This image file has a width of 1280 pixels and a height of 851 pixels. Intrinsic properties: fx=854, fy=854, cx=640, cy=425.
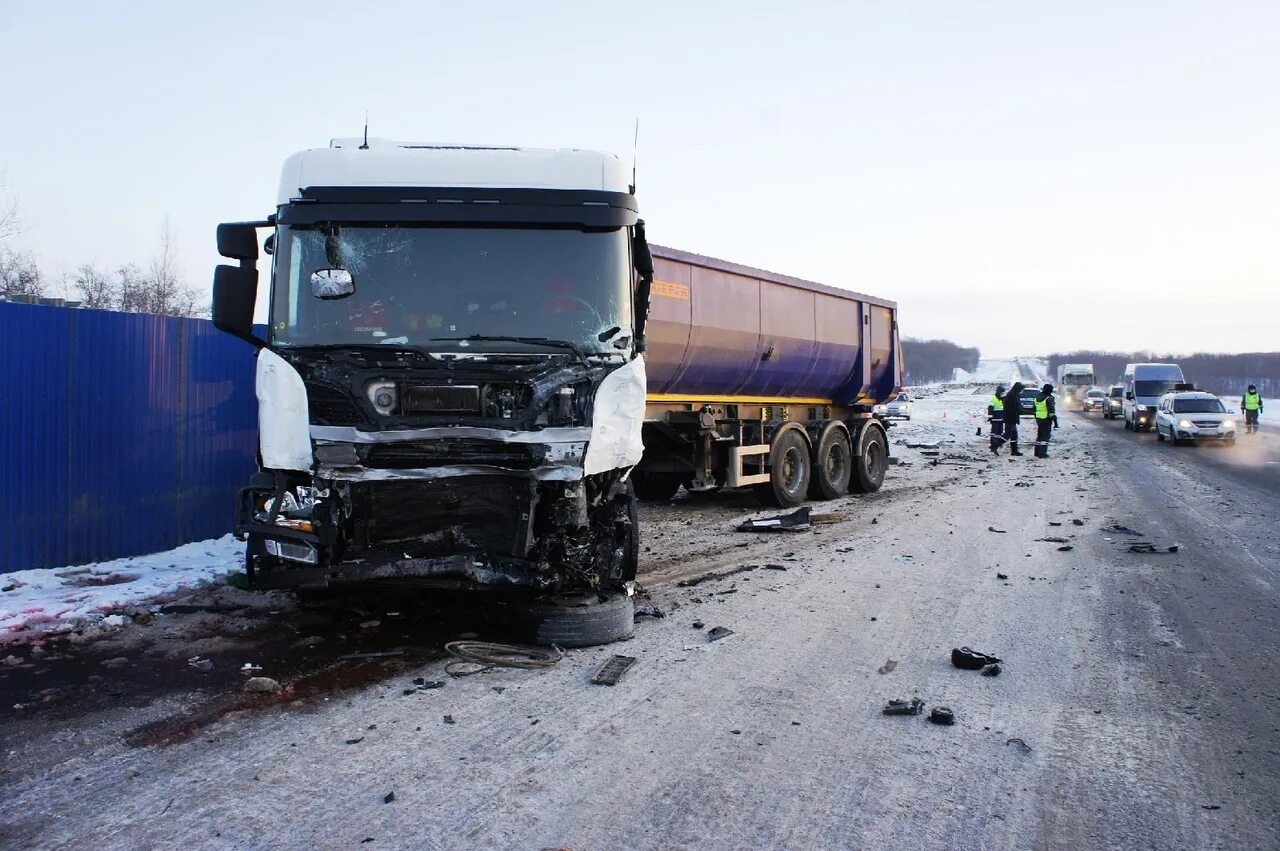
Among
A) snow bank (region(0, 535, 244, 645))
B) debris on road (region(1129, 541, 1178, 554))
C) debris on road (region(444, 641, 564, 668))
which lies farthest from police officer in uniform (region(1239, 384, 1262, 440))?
snow bank (region(0, 535, 244, 645))

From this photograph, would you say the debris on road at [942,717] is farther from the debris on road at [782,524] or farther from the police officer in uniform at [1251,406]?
the police officer in uniform at [1251,406]

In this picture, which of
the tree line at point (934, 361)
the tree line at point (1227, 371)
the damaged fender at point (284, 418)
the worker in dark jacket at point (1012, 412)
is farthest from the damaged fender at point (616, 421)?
the tree line at point (934, 361)

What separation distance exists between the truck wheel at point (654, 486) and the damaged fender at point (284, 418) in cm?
766

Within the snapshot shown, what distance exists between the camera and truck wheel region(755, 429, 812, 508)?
12.0 meters

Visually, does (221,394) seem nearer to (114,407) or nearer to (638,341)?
(114,407)

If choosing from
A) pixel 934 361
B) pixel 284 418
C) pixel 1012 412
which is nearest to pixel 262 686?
pixel 284 418

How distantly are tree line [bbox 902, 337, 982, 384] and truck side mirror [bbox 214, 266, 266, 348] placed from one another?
130974 millimetres

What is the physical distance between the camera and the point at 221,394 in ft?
29.0

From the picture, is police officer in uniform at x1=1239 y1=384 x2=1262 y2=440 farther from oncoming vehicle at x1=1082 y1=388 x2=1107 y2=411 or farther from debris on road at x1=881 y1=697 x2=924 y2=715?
debris on road at x1=881 y1=697 x2=924 y2=715

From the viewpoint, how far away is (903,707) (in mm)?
4176

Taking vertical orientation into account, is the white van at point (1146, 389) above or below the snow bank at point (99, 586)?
above

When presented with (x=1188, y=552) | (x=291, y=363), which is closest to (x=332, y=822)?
(x=291, y=363)

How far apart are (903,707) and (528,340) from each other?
2.91 m

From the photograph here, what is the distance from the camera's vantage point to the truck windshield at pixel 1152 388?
31.1 metres
